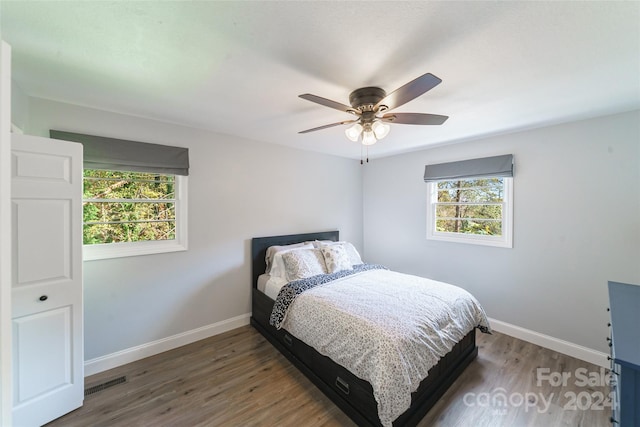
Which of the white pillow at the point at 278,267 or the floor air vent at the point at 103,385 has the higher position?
the white pillow at the point at 278,267

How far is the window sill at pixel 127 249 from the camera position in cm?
228

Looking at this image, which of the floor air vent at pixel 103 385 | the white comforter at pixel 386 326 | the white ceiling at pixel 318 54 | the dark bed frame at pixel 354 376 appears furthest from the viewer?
the floor air vent at pixel 103 385

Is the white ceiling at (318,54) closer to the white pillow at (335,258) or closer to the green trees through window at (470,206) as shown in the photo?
→ the green trees through window at (470,206)

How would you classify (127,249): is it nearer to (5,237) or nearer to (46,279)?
(46,279)

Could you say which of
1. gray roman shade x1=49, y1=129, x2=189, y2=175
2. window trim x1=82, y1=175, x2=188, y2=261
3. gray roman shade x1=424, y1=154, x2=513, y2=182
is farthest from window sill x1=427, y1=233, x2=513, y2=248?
gray roman shade x1=49, y1=129, x2=189, y2=175

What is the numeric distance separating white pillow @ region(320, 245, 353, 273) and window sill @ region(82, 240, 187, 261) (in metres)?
1.65

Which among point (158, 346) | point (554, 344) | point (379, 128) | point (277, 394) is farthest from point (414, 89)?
point (158, 346)

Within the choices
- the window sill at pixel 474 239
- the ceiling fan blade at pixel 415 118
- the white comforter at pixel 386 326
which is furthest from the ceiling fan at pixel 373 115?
the window sill at pixel 474 239

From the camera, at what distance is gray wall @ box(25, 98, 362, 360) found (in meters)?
2.29

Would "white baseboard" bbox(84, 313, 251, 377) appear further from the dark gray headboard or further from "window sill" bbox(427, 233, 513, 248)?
"window sill" bbox(427, 233, 513, 248)

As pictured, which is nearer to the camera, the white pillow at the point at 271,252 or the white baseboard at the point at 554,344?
the white baseboard at the point at 554,344

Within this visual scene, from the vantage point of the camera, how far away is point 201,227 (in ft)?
9.39

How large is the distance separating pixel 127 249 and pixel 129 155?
0.94 metres

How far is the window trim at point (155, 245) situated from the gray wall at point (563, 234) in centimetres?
340
